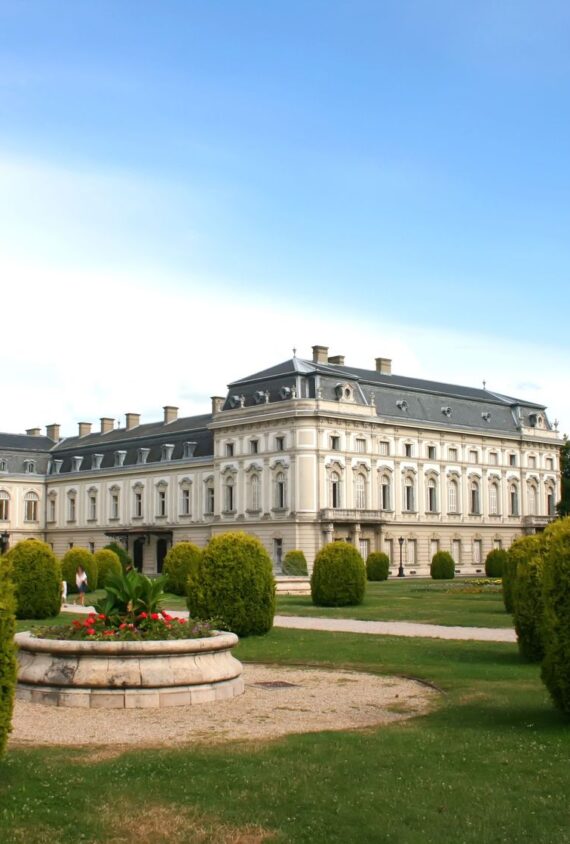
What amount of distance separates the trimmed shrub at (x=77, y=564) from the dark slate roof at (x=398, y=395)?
24096 mm

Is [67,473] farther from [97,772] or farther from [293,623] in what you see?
[97,772]

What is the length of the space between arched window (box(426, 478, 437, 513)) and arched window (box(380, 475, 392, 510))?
3.83 meters

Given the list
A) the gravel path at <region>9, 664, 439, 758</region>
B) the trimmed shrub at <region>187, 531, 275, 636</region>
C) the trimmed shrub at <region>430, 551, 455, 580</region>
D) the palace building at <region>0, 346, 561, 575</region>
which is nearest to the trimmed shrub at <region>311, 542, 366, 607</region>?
the trimmed shrub at <region>187, 531, 275, 636</region>

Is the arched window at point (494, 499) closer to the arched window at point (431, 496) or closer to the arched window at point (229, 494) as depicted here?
the arched window at point (431, 496)

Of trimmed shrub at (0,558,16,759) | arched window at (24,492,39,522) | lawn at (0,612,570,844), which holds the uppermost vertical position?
arched window at (24,492,39,522)

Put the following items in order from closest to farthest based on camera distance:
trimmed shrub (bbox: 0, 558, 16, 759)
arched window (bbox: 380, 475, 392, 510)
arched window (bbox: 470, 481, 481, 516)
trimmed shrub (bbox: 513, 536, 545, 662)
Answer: trimmed shrub (bbox: 0, 558, 16, 759) → trimmed shrub (bbox: 513, 536, 545, 662) → arched window (bbox: 380, 475, 392, 510) → arched window (bbox: 470, 481, 481, 516)

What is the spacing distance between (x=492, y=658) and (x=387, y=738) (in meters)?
7.95

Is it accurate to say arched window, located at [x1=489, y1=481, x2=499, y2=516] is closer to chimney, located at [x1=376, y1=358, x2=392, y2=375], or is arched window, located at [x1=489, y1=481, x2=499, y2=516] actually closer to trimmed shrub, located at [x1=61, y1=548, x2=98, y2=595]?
chimney, located at [x1=376, y1=358, x2=392, y2=375]

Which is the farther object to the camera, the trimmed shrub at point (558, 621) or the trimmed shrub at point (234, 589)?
the trimmed shrub at point (234, 589)

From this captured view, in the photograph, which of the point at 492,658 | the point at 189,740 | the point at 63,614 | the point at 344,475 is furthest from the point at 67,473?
the point at 189,740

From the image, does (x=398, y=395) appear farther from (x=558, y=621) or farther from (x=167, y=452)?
(x=558, y=621)

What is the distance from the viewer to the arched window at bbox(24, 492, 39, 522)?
89.2 m

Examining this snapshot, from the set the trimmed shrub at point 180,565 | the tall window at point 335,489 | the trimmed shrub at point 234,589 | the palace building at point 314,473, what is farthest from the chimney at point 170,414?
the trimmed shrub at point 234,589

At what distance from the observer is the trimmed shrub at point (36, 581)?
2912 centimetres
